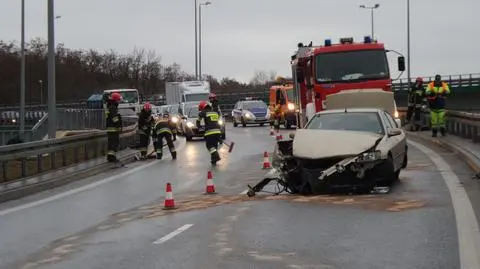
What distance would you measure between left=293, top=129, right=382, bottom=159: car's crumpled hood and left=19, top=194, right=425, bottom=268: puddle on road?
2.33ft

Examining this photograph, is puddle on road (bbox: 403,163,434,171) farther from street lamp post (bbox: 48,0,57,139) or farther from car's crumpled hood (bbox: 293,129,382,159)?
street lamp post (bbox: 48,0,57,139)

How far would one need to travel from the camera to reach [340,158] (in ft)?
34.8

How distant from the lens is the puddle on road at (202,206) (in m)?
7.88

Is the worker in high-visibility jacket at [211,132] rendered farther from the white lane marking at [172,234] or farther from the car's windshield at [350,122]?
the white lane marking at [172,234]

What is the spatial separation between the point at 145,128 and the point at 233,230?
1289 cm

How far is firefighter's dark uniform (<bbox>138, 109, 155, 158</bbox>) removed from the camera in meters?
20.7

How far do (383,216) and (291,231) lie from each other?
56.9 inches

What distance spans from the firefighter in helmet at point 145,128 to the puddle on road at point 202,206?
9003mm

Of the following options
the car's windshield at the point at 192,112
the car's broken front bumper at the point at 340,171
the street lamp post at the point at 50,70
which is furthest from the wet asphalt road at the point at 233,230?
the car's windshield at the point at 192,112

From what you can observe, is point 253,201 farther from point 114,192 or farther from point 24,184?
point 24,184

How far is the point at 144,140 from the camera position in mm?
20750

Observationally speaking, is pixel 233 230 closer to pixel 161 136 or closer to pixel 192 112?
pixel 161 136

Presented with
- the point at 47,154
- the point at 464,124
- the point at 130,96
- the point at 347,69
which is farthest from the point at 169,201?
the point at 130,96

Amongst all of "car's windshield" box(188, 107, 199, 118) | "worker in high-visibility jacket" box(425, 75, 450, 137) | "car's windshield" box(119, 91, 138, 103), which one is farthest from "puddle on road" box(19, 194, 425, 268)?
"car's windshield" box(119, 91, 138, 103)
